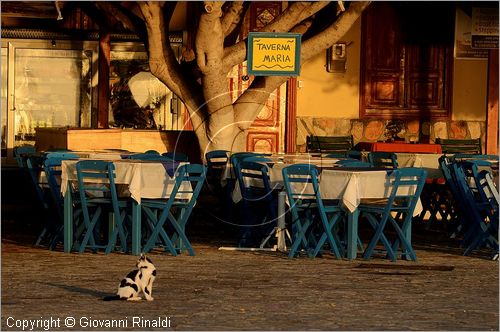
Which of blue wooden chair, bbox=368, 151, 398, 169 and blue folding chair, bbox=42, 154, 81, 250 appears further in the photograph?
blue wooden chair, bbox=368, 151, 398, 169

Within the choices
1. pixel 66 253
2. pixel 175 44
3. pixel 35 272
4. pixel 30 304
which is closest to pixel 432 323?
pixel 30 304

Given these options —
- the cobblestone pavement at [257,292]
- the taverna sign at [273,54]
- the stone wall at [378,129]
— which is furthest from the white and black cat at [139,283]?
the stone wall at [378,129]

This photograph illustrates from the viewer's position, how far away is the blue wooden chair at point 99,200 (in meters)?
13.5

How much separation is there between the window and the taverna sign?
450 cm

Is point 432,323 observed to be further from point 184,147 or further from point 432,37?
point 432,37

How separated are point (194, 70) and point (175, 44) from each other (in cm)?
268

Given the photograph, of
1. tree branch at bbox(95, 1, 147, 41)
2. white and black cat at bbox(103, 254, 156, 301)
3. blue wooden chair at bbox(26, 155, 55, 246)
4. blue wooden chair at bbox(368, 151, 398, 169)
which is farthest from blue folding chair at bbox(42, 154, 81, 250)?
blue wooden chair at bbox(368, 151, 398, 169)

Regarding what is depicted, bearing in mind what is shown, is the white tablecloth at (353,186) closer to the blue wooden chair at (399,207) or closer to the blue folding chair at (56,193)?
the blue wooden chair at (399,207)

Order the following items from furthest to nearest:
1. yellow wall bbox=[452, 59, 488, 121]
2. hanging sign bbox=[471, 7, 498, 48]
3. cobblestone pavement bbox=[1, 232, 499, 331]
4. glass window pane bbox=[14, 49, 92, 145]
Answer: yellow wall bbox=[452, 59, 488, 121] → hanging sign bbox=[471, 7, 498, 48] → glass window pane bbox=[14, 49, 92, 145] → cobblestone pavement bbox=[1, 232, 499, 331]

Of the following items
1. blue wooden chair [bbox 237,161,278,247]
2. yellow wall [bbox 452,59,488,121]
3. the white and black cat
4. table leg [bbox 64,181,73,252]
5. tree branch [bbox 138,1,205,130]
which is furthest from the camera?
yellow wall [bbox 452,59,488,121]

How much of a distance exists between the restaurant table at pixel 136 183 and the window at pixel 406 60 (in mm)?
7557

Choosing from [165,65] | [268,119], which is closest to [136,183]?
[165,65]

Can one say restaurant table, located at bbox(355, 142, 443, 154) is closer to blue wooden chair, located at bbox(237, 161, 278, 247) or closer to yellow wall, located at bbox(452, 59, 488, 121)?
yellow wall, located at bbox(452, 59, 488, 121)

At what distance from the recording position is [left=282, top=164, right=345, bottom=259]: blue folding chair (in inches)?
526
